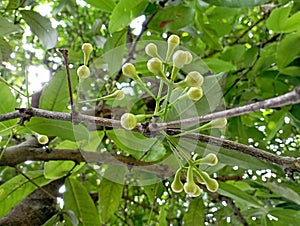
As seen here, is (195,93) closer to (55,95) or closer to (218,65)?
(55,95)

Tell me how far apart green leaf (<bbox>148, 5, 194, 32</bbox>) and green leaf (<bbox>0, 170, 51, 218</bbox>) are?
0.37 metres

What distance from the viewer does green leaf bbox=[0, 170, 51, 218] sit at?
799 millimetres

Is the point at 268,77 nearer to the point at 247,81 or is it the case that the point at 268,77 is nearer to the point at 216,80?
the point at 247,81

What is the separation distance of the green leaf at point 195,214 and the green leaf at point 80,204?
15cm

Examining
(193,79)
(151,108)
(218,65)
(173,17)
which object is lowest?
(151,108)

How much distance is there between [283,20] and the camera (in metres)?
0.81

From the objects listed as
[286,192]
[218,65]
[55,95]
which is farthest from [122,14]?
[286,192]

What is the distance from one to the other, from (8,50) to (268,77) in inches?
21.4

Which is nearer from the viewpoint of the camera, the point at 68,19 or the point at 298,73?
the point at 298,73

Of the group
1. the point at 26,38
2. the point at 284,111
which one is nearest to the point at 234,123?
the point at 284,111

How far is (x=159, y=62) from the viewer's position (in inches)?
17.6

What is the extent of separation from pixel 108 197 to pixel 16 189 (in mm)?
168

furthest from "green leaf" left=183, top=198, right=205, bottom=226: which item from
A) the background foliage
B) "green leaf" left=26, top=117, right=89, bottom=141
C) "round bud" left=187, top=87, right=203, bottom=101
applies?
"round bud" left=187, top=87, right=203, bottom=101

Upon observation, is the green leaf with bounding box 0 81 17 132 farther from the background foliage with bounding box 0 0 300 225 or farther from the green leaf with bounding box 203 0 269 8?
the green leaf with bounding box 203 0 269 8
